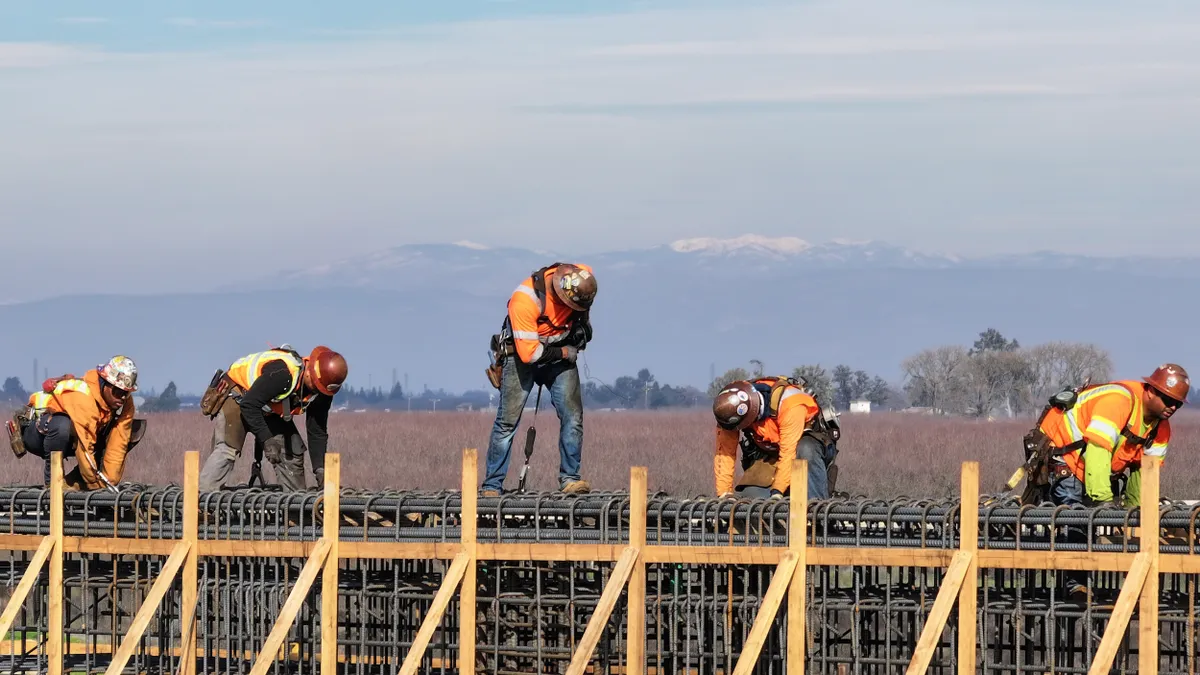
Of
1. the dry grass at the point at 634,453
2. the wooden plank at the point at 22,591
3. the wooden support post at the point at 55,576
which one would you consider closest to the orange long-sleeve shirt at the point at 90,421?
the wooden support post at the point at 55,576

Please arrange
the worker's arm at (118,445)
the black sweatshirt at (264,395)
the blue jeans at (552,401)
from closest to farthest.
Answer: the blue jeans at (552,401) → the black sweatshirt at (264,395) → the worker's arm at (118,445)

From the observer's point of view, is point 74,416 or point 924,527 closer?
point 924,527

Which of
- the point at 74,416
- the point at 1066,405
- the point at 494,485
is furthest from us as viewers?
the point at 74,416

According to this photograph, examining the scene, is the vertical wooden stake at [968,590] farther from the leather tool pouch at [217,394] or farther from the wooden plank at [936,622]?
the leather tool pouch at [217,394]

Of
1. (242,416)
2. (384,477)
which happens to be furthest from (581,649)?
(384,477)

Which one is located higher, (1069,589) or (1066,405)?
(1066,405)

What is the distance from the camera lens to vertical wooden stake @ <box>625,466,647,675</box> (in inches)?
577

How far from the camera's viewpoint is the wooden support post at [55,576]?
16.5m

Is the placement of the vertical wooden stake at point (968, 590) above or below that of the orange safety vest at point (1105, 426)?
below

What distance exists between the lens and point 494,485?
1658 centimetres

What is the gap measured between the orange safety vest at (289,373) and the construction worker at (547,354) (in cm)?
153

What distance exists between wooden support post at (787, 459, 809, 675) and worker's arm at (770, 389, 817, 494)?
2.07m

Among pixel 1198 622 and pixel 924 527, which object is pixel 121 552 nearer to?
pixel 924 527

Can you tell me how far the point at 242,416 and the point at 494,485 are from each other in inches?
88.1
